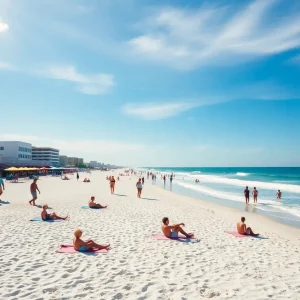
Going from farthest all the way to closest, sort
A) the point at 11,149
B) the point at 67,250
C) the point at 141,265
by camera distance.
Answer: the point at 11,149 → the point at 67,250 → the point at 141,265

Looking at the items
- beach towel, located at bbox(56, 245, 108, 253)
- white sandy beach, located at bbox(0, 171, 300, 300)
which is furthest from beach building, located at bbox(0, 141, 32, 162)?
beach towel, located at bbox(56, 245, 108, 253)

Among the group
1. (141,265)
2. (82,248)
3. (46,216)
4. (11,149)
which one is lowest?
(141,265)

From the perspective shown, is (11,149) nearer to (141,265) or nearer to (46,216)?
(46,216)

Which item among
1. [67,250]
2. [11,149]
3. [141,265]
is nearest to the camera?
[141,265]

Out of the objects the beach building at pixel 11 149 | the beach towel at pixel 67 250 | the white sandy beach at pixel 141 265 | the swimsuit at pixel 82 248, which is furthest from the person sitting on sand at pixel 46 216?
the beach building at pixel 11 149

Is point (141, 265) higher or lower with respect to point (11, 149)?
lower

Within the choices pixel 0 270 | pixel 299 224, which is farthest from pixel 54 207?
pixel 299 224

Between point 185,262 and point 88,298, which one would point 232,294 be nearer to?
point 185,262

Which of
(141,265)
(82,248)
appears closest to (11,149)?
(82,248)

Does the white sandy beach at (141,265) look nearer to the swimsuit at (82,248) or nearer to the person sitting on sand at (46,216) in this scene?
the swimsuit at (82,248)

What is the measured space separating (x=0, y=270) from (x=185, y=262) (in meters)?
4.11

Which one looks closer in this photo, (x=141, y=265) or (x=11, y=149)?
(x=141, y=265)

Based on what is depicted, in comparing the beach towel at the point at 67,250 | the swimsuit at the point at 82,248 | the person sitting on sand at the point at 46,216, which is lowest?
the beach towel at the point at 67,250

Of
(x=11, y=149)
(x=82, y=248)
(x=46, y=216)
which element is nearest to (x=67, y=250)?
(x=82, y=248)
